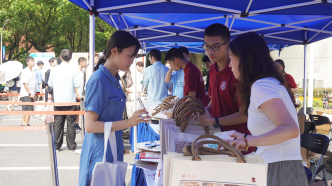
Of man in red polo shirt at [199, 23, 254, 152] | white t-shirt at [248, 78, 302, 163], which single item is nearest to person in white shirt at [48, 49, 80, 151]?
man in red polo shirt at [199, 23, 254, 152]

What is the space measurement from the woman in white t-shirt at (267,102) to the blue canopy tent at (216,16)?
2470mm

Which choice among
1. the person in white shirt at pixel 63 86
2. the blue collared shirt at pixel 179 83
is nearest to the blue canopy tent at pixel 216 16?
the blue collared shirt at pixel 179 83

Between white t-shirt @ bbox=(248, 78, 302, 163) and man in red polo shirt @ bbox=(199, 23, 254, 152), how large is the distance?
52cm

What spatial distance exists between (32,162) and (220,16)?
4543 mm

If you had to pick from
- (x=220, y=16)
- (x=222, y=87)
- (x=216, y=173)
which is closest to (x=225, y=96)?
(x=222, y=87)

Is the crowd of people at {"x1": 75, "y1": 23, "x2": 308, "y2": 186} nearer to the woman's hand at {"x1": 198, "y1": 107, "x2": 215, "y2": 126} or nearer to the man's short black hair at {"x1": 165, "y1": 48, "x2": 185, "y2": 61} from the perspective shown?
the woman's hand at {"x1": 198, "y1": 107, "x2": 215, "y2": 126}

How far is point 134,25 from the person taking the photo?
621 centimetres

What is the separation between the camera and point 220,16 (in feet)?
17.1

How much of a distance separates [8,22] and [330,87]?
26.3 meters

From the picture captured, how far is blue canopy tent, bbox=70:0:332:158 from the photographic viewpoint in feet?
12.8

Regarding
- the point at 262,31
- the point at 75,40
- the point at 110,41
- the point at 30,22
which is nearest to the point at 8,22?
the point at 30,22

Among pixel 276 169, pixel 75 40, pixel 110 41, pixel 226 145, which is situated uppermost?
pixel 75 40

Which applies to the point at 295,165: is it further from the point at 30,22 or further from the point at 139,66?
the point at 30,22

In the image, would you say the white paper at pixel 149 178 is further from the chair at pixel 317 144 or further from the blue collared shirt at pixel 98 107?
the chair at pixel 317 144
